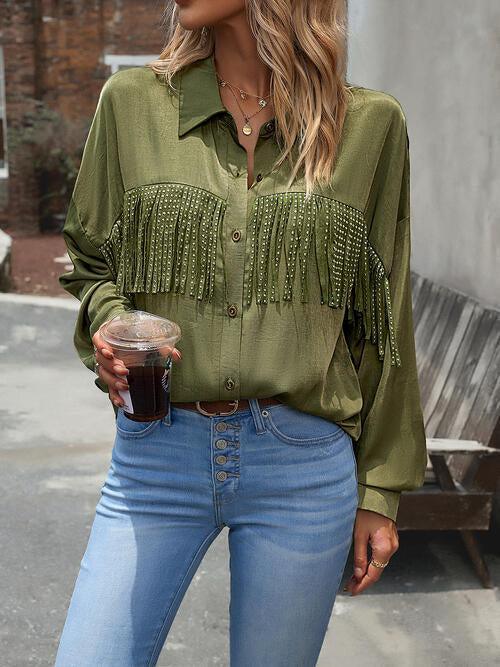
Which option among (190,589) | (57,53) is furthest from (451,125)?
(57,53)

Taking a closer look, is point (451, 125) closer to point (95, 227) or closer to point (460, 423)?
point (460, 423)

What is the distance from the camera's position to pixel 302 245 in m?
1.94

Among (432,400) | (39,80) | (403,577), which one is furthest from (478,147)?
(39,80)

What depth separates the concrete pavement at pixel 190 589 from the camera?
374cm

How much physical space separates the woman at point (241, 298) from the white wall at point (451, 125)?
2955mm

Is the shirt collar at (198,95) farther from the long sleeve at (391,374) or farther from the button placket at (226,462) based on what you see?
the button placket at (226,462)

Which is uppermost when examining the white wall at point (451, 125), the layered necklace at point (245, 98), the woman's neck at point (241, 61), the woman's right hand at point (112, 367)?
the woman's neck at point (241, 61)

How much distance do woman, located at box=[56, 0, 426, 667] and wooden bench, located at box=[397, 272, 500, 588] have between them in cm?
223

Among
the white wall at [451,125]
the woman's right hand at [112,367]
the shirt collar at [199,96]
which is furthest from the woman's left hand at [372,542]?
the white wall at [451,125]

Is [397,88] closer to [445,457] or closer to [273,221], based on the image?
[445,457]

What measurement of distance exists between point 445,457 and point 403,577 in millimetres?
571

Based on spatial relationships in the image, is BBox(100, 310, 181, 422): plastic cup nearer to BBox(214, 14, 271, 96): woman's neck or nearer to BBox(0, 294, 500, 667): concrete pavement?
BBox(214, 14, 271, 96): woman's neck

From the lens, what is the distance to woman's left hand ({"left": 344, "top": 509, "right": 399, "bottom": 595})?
2.06m

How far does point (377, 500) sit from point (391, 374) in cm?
25
